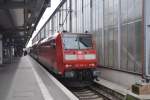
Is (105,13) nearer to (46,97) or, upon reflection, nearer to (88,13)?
(88,13)

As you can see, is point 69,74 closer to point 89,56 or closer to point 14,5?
point 89,56

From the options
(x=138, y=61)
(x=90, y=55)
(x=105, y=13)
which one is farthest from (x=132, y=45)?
(x=105, y=13)

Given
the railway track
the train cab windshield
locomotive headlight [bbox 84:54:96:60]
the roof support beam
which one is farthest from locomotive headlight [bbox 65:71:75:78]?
the roof support beam

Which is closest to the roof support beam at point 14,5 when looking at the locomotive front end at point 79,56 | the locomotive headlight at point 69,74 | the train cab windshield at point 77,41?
the train cab windshield at point 77,41

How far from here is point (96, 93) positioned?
19.1 metres

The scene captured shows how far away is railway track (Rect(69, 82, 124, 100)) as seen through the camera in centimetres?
1712

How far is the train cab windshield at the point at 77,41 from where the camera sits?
69.6 ft

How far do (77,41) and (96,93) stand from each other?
3680mm

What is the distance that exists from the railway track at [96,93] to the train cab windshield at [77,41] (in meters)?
2.27

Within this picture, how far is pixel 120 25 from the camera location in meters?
21.5

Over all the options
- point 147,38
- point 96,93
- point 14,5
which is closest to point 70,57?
point 96,93

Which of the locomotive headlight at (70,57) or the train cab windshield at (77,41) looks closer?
the locomotive headlight at (70,57)

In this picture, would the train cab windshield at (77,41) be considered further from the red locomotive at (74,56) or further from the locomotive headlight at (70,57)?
the locomotive headlight at (70,57)

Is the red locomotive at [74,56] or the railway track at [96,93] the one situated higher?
the red locomotive at [74,56]
